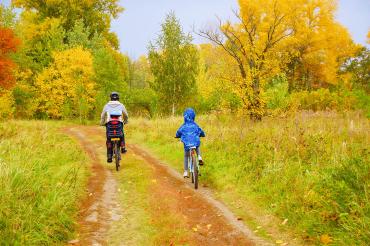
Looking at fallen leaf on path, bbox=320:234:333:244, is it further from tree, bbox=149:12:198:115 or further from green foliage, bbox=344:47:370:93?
Result: green foliage, bbox=344:47:370:93

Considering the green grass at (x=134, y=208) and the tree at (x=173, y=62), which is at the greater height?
the tree at (x=173, y=62)

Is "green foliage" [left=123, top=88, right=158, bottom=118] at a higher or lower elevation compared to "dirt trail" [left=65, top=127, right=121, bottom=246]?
higher

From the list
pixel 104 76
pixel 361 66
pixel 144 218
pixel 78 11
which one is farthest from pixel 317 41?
pixel 144 218

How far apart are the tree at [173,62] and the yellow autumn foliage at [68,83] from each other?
7.11 meters

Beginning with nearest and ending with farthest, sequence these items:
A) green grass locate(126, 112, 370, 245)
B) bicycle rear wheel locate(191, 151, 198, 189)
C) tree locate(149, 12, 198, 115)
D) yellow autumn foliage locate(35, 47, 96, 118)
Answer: green grass locate(126, 112, 370, 245) < bicycle rear wheel locate(191, 151, 198, 189) < tree locate(149, 12, 198, 115) < yellow autumn foliage locate(35, 47, 96, 118)

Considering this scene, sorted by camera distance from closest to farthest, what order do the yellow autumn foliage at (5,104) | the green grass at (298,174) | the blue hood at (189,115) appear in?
the green grass at (298,174), the blue hood at (189,115), the yellow autumn foliage at (5,104)

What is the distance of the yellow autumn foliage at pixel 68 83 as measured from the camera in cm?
3281

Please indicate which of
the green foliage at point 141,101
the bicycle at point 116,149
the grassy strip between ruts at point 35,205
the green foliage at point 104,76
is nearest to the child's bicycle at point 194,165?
the bicycle at point 116,149

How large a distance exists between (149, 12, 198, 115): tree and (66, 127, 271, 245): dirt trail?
1678 centimetres

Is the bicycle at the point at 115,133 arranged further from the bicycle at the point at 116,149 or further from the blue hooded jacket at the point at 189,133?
the blue hooded jacket at the point at 189,133

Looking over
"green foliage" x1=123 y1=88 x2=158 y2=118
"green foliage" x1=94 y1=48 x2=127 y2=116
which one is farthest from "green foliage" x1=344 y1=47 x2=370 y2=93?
"green foliage" x1=94 y1=48 x2=127 y2=116

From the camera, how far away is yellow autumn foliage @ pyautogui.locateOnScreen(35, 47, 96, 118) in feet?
108

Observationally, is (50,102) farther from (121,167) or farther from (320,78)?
(320,78)

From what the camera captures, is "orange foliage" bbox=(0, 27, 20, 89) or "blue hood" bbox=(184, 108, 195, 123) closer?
"blue hood" bbox=(184, 108, 195, 123)
